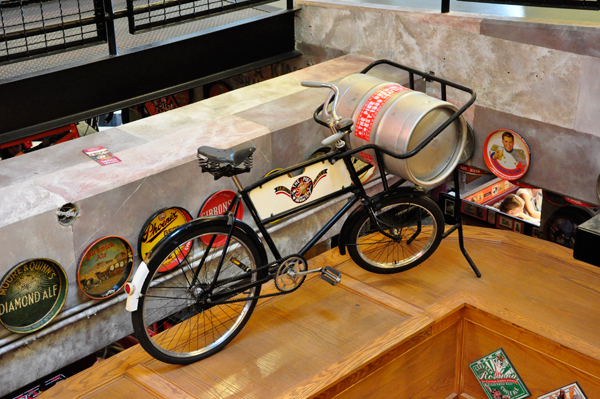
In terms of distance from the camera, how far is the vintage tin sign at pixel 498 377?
4.00 metres

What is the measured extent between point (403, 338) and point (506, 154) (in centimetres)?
214

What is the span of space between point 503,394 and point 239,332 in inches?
65.1

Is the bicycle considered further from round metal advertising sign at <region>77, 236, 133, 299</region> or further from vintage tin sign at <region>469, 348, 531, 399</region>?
vintage tin sign at <region>469, 348, 531, 399</region>

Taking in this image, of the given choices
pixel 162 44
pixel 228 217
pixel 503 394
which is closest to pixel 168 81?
pixel 162 44

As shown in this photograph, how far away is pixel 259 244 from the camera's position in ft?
11.8

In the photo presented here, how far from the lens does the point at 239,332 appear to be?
3.80 metres

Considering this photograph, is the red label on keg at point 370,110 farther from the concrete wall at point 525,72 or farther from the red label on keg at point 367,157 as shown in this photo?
the concrete wall at point 525,72

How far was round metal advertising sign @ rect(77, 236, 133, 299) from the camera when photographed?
151 inches

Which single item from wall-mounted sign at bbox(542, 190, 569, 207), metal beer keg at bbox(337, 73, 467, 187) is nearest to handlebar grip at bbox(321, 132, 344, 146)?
metal beer keg at bbox(337, 73, 467, 187)

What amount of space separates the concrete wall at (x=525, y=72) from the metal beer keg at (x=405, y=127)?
3.97 feet

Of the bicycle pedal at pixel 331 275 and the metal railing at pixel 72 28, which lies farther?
the metal railing at pixel 72 28

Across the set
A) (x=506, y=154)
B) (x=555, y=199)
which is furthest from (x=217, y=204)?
(x=555, y=199)

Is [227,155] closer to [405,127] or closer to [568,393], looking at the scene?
[405,127]

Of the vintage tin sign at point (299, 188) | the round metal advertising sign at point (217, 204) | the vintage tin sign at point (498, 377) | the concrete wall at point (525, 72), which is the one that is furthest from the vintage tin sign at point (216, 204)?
the concrete wall at point (525, 72)
